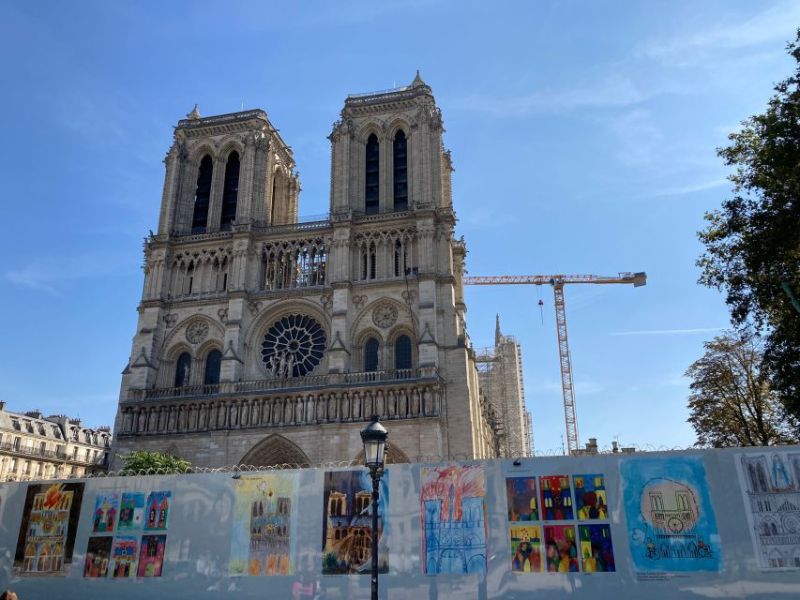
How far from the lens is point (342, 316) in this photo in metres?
36.7

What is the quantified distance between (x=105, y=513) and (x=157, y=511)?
151cm

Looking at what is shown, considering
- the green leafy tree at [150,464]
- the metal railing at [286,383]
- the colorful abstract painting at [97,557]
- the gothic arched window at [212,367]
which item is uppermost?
the gothic arched window at [212,367]

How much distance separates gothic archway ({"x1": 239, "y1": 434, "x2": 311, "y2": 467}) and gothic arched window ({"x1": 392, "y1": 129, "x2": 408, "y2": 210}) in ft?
50.9

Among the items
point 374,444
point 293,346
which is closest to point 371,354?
point 293,346

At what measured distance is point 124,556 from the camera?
16.4 m

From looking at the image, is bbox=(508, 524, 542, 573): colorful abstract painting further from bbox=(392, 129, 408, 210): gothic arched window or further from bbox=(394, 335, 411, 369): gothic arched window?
bbox=(392, 129, 408, 210): gothic arched window

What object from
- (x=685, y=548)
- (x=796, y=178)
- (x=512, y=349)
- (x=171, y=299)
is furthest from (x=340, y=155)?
(x=512, y=349)

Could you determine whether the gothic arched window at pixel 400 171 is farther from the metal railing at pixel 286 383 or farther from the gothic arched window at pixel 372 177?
the metal railing at pixel 286 383

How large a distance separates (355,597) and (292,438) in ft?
65.3

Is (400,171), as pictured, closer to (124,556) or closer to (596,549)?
(124,556)

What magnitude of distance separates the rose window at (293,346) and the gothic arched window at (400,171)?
9127 mm

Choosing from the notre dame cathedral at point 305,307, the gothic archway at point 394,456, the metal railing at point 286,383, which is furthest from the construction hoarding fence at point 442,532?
the metal railing at point 286,383

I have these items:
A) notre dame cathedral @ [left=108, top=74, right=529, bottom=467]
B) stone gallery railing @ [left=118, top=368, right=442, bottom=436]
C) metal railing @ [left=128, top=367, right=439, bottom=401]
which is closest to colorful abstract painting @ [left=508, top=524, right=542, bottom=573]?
notre dame cathedral @ [left=108, top=74, right=529, bottom=467]

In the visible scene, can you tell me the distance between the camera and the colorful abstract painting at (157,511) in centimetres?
1650
